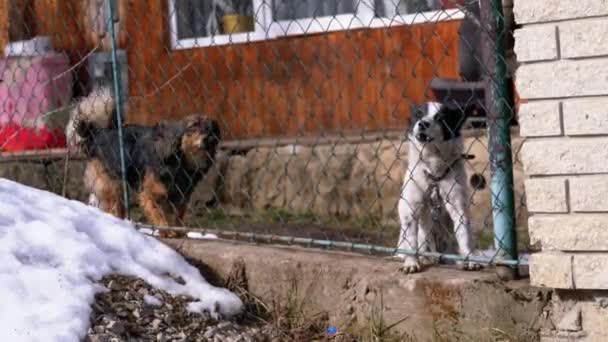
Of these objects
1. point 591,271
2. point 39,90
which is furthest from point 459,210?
point 39,90

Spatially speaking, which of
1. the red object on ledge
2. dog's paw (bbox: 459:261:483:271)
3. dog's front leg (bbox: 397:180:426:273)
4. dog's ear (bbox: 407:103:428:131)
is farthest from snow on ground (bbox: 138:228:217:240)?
A: the red object on ledge

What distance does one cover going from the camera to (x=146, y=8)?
34.3 ft

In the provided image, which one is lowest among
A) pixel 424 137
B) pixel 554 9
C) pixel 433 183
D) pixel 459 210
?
pixel 459 210

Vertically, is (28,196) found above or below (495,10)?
below

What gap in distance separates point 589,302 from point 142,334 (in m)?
1.75

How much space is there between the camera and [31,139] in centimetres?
1062

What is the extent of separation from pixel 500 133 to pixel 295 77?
5.80 meters

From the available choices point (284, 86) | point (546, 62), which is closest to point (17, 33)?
point (284, 86)

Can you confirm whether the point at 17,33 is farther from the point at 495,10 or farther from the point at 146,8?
the point at 495,10

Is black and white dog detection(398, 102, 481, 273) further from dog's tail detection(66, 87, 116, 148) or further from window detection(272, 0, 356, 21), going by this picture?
window detection(272, 0, 356, 21)

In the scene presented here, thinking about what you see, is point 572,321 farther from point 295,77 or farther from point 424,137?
point 295,77

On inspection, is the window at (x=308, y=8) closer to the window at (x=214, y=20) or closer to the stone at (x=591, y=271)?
the window at (x=214, y=20)

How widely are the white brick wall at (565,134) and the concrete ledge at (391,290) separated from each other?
0.28m

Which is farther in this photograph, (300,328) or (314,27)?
(314,27)
